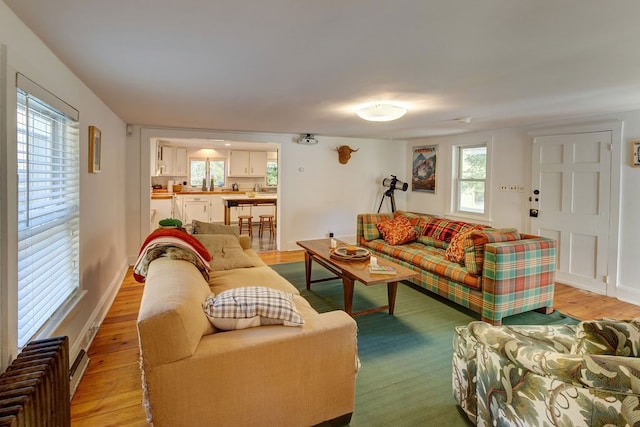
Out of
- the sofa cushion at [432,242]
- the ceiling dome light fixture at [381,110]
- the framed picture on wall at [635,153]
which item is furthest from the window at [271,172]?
the framed picture on wall at [635,153]

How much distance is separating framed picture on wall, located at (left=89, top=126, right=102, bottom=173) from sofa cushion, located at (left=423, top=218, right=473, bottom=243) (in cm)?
368

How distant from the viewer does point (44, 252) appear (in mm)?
1927

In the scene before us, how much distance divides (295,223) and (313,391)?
171 inches

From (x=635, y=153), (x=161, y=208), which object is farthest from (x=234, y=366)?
(x=161, y=208)

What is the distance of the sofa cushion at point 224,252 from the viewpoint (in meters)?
3.10

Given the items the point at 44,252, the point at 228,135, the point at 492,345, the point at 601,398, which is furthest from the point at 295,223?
the point at 601,398

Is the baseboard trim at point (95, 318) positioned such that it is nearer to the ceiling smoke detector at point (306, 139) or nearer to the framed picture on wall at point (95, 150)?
the framed picture on wall at point (95, 150)

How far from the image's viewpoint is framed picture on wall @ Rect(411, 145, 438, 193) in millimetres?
6055

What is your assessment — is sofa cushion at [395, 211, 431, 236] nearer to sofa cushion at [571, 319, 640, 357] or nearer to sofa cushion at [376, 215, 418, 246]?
sofa cushion at [376, 215, 418, 246]

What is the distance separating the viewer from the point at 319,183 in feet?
19.8

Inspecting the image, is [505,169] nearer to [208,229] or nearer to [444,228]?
[444,228]

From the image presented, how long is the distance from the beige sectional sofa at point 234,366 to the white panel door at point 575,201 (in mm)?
3640

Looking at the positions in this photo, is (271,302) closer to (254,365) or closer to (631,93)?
(254,365)

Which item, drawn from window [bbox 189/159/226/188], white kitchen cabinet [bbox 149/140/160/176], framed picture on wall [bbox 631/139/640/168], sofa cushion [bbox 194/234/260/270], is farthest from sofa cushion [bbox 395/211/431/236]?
window [bbox 189/159/226/188]
